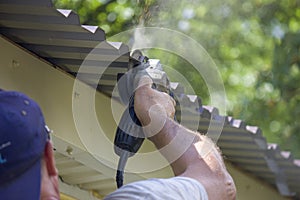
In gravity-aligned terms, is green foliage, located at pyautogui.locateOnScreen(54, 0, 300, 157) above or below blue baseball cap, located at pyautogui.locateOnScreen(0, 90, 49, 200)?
above

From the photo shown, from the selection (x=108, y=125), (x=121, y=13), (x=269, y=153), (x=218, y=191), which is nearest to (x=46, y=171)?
(x=218, y=191)

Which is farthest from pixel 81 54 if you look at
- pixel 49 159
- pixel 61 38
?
pixel 49 159

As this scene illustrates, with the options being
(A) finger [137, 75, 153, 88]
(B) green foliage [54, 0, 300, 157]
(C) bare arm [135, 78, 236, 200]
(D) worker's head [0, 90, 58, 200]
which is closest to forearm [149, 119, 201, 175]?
(C) bare arm [135, 78, 236, 200]

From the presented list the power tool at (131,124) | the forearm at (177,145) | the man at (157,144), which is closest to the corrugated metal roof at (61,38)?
the power tool at (131,124)

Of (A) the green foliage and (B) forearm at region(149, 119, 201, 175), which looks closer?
(B) forearm at region(149, 119, 201, 175)

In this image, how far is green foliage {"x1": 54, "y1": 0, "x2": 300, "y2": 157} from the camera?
12242 mm

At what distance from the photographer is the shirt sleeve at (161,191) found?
2.03 meters

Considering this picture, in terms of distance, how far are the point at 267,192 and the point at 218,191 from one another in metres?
4.55

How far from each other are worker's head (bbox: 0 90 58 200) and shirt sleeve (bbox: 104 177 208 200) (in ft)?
0.83

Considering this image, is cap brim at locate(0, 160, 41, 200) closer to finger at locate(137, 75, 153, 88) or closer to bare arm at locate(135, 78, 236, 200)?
bare arm at locate(135, 78, 236, 200)

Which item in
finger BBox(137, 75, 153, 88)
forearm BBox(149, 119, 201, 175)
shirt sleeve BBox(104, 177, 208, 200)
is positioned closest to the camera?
shirt sleeve BBox(104, 177, 208, 200)

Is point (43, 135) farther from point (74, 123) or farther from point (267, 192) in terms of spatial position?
point (267, 192)

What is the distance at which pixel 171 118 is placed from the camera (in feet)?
8.21

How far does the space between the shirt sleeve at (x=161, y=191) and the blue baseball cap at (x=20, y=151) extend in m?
0.31
